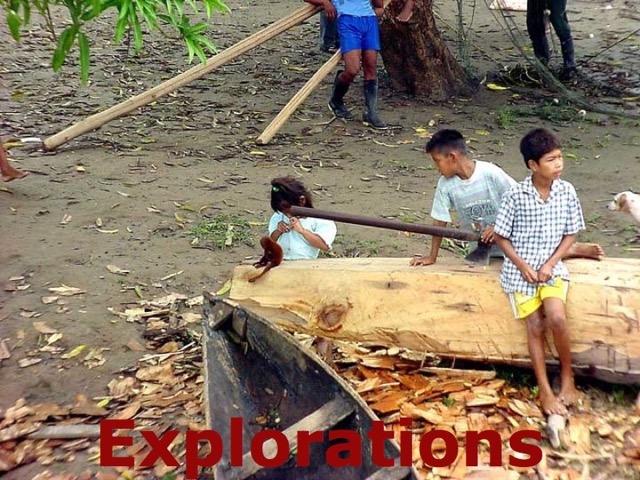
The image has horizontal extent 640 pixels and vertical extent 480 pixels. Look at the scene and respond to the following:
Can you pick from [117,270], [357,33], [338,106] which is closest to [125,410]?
[117,270]

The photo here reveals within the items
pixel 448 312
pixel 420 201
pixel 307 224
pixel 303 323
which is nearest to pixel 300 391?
pixel 303 323

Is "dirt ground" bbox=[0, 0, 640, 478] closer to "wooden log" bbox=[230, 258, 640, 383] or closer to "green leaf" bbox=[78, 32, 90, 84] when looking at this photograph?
"wooden log" bbox=[230, 258, 640, 383]

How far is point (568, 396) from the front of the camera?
11.4 feet

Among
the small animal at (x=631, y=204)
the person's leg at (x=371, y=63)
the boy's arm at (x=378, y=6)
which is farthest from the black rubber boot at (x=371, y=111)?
the small animal at (x=631, y=204)

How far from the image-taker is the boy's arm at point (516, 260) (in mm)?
3426

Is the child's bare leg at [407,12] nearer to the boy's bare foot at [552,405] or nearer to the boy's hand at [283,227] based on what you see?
the boy's hand at [283,227]

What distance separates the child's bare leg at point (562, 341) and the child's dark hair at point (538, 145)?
63 cm

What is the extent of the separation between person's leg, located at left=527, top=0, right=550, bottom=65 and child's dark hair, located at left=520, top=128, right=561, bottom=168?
22.7 ft

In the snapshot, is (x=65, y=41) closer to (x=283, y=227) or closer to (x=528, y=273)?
(x=283, y=227)

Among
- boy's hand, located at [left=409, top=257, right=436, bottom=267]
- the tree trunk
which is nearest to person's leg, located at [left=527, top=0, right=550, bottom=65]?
the tree trunk

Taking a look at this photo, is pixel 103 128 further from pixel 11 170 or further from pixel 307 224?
pixel 307 224

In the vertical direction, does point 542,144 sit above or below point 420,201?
above

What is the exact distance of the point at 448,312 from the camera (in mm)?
3686

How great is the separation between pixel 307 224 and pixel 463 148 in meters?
1.01
